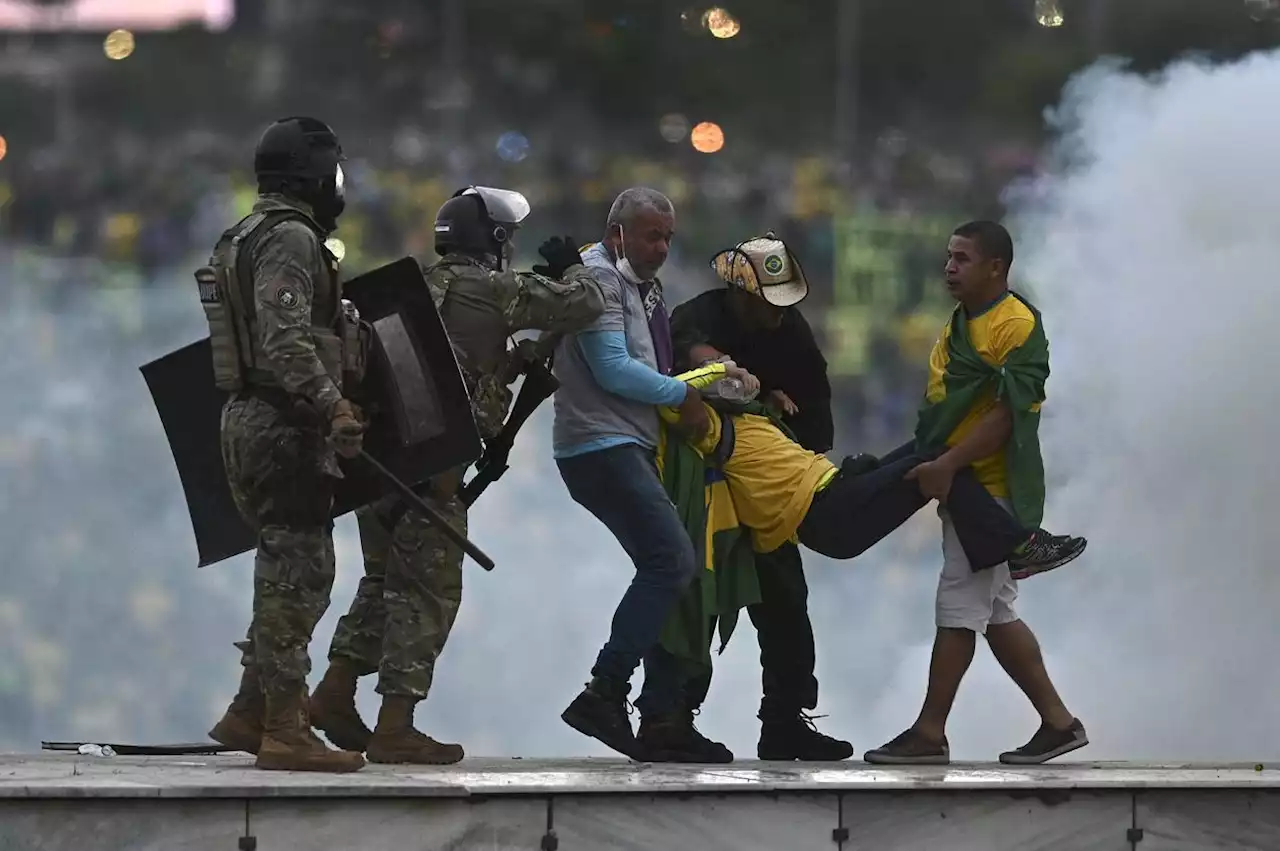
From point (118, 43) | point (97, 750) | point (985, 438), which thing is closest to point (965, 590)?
point (985, 438)

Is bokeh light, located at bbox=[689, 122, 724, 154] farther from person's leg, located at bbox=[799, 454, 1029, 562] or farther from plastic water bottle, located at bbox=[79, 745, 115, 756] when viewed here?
plastic water bottle, located at bbox=[79, 745, 115, 756]

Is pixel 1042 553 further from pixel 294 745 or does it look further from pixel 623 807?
pixel 294 745

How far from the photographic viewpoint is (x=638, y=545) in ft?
24.1

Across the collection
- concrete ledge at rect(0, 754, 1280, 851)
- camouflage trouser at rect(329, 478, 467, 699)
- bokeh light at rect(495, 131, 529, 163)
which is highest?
bokeh light at rect(495, 131, 529, 163)

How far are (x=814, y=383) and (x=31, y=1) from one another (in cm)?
466

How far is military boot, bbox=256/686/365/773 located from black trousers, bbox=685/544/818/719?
1484 millimetres

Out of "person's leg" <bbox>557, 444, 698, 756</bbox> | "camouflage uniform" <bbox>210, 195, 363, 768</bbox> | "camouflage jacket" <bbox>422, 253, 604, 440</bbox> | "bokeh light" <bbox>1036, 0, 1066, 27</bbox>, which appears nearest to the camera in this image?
"camouflage uniform" <bbox>210, 195, 363, 768</bbox>

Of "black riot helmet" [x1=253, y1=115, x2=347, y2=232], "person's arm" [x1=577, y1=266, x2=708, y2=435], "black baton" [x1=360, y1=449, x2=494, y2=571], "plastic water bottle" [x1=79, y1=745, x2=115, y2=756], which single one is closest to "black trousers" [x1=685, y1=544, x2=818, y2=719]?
"person's arm" [x1=577, y1=266, x2=708, y2=435]

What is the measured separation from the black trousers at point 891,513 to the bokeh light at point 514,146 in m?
4.09

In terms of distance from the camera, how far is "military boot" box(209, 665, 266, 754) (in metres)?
7.12

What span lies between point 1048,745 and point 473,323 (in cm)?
203

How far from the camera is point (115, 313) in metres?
12.1

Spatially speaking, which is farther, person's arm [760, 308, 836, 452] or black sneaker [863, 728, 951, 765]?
person's arm [760, 308, 836, 452]

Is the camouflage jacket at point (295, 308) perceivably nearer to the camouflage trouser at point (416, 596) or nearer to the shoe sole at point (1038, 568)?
the camouflage trouser at point (416, 596)
